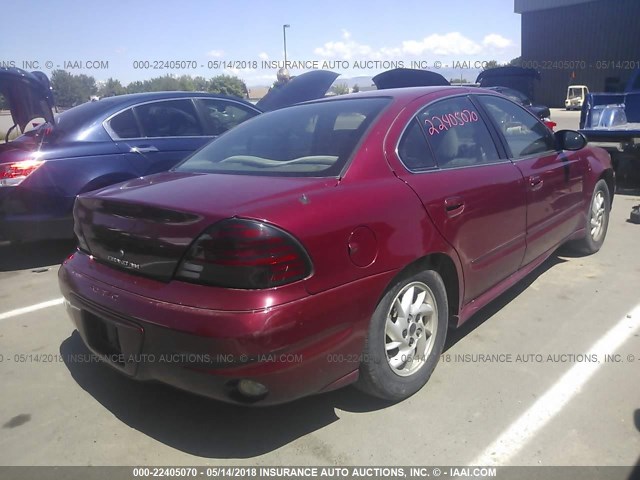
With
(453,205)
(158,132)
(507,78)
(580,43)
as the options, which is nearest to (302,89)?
(158,132)

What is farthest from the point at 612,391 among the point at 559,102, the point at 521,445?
the point at 559,102

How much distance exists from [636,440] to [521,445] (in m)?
0.52

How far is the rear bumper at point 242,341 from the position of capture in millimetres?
2107

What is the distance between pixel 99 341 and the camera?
2.60 meters

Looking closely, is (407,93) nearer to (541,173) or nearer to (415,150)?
(415,150)

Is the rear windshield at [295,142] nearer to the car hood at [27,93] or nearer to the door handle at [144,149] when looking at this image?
the door handle at [144,149]

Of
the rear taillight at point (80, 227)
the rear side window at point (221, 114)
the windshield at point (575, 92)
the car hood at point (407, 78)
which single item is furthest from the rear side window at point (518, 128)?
the windshield at point (575, 92)

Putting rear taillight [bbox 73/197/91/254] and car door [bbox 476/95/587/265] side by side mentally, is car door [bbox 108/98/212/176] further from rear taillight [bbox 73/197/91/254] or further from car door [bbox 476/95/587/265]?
car door [bbox 476/95/587/265]

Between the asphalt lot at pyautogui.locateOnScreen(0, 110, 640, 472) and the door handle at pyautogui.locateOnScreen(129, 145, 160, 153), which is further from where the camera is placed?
the door handle at pyautogui.locateOnScreen(129, 145, 160, 153)

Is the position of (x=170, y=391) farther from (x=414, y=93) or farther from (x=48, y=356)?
(x=414, y=93)

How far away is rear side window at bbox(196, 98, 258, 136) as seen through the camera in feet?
20.0

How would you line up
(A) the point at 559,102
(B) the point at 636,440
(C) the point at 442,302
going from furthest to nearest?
(A) the point at 559,102, (C) the point at 442,302, (B) the point at 636,440

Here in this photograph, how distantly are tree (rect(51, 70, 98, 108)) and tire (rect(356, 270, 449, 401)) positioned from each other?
16.3 metres

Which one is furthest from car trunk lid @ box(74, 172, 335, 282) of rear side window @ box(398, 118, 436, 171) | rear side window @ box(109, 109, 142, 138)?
rear side window @ box(109, 109, 142, 138)
